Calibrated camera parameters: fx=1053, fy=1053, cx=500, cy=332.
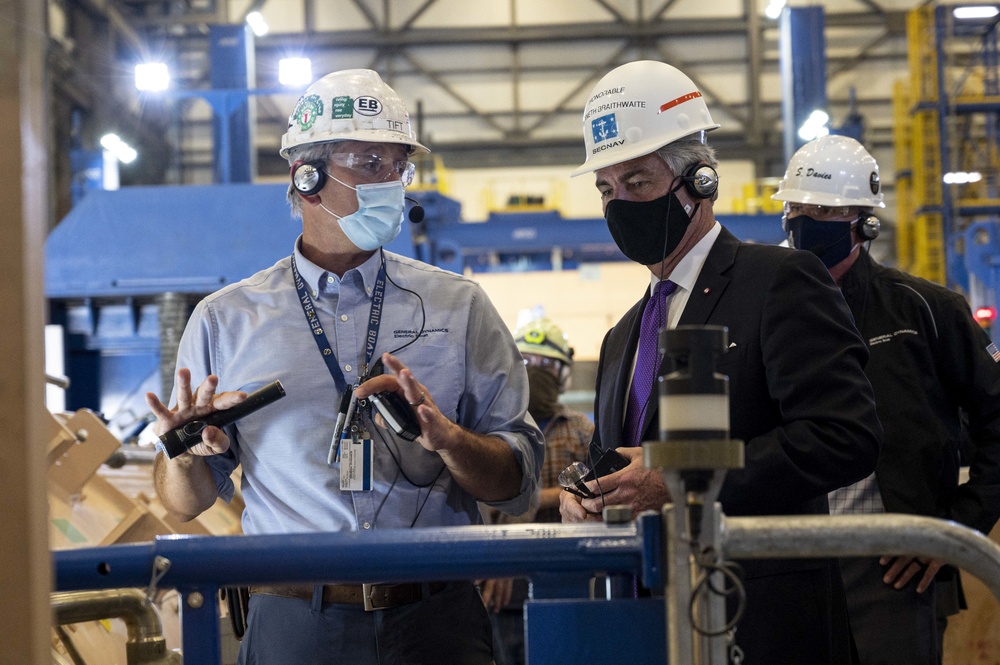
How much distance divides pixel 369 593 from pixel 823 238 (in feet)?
6.68

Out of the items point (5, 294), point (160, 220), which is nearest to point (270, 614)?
point (5, 294)

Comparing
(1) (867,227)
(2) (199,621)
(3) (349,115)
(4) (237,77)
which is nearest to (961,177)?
(4) (237,77)

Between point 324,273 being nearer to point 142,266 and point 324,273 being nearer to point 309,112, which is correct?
point 309,112

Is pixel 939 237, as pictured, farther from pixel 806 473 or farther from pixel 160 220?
pixel 806 473

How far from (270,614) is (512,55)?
20.0 meters

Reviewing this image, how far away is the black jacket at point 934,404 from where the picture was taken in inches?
118

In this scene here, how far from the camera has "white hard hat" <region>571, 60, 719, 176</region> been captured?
2471 mm

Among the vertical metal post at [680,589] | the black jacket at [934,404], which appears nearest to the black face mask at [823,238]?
the black jacket at [934,404]

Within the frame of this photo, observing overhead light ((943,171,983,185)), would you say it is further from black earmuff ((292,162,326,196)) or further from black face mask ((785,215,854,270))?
Answer: black earmuff ((292,162,326,196))

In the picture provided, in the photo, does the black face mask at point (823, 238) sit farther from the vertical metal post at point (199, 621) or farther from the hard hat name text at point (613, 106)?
the vertical metal post at point (199, 621)

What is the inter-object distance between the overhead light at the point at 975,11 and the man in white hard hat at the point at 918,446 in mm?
13929

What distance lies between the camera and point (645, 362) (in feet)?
7.88

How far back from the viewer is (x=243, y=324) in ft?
7.98

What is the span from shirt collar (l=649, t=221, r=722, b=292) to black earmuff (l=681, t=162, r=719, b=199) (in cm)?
7
